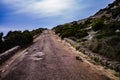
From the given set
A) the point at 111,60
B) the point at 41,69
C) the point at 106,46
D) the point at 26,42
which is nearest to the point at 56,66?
the point at 41,69

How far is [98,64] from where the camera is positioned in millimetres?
16484

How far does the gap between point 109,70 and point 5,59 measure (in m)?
11.1

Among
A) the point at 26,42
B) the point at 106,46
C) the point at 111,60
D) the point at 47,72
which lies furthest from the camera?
the point at 26,42

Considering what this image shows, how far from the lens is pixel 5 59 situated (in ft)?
71.6

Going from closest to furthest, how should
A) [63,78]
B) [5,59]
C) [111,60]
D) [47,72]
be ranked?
[63,78]
[47,72]
[111,60]
[5,59]

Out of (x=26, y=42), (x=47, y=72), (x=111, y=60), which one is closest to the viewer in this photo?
(x=47, y=72)

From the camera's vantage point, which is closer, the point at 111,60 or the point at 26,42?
the point at 111,60

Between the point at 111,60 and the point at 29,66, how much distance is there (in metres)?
5.79

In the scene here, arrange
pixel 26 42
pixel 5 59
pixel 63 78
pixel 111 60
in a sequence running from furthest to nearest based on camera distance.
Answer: pixel 26 42 < pixel 5 59 < pixel 111 60 < pixel 63 78

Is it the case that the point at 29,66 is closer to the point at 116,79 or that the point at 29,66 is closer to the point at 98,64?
the point at 98,64

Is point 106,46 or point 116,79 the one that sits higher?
point 106,46

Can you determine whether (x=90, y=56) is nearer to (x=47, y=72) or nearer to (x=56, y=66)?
(x=56, y=66)

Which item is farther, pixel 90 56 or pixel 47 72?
pixel 90 56

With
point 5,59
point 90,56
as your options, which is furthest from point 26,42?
point 90,56
